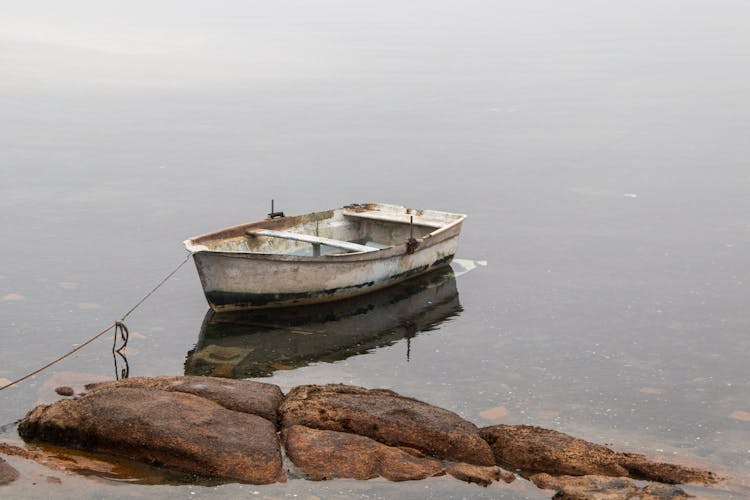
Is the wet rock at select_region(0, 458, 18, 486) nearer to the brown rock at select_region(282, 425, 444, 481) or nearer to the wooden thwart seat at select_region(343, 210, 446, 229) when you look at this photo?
the brown rock at select_region(282, 425, 444, 481)

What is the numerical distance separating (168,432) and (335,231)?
32.8 ft

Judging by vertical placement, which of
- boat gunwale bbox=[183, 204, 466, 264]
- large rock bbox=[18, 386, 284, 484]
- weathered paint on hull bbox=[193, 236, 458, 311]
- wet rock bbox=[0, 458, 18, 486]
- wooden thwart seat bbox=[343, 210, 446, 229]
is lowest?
wet rock bbox=[0, 458, 18, 486]

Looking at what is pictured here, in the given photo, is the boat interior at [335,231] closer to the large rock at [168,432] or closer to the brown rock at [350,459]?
the large rock at [168,432]

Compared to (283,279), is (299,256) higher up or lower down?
higher up

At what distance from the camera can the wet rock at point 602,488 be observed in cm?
1110

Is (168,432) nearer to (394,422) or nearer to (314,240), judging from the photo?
(394,422)

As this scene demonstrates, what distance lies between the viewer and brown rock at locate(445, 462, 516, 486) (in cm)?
1166

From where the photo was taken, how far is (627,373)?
1599 cm

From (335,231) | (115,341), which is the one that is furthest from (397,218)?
(115,341)

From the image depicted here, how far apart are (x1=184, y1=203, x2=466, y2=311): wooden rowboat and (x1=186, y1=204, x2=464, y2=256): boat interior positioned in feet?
0.06

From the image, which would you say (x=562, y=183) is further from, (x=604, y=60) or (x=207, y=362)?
(x=604, y=60)

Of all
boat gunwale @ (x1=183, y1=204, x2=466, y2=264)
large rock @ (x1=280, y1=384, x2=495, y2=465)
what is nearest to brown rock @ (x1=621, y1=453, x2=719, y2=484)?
large rock @ (x1=280, y1=384, x2=495, y2=465)

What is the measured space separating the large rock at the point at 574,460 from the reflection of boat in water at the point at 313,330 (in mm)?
4613

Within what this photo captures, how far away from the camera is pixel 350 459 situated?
11.8 metres
